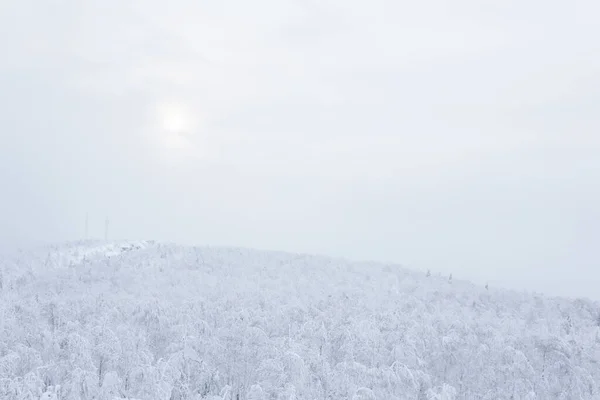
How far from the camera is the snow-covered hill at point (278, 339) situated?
9758mm

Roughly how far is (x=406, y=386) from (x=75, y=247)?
2361cm

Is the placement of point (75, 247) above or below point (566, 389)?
above

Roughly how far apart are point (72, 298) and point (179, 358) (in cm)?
664

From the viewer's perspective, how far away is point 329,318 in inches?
557

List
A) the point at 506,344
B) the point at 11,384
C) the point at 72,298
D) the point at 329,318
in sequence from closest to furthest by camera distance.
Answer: the point at 11,384 → the point at 506,344 → the point at 329,318 → the point at 72,298

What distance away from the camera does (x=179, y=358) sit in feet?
34.3

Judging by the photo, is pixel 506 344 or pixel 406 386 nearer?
pixel 406 386

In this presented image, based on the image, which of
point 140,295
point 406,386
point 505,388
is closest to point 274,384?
point 406,386

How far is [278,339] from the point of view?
11.7 m

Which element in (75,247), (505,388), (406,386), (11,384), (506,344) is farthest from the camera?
(75,247)

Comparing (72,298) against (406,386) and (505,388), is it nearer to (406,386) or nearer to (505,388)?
(406,386)

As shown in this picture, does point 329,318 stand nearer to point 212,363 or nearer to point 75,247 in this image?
point 212,363

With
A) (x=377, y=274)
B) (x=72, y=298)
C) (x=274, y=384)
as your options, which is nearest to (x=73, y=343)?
(x=274, y=384)

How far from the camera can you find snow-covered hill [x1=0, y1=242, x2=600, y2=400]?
32.0ft
